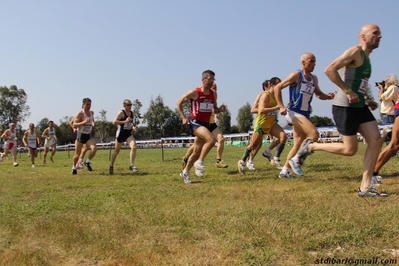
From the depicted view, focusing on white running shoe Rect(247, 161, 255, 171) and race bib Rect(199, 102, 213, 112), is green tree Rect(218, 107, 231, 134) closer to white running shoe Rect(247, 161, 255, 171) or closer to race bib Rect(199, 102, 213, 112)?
white running shoe Rect(247, 161, 255, 171)

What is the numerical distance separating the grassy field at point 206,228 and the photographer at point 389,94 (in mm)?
3392

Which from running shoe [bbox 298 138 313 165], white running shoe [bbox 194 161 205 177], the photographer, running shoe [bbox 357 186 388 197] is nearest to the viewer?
running shoe [bbox 357 186 388 197]

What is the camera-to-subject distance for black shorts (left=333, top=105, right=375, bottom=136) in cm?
488

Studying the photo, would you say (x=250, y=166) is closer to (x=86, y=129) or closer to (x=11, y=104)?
(x=86, y=129)

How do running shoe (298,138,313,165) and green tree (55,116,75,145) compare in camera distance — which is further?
green tree (55,116,75,145)

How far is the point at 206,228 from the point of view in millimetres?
3492

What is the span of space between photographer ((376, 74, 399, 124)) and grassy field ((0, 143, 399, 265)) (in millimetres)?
3392

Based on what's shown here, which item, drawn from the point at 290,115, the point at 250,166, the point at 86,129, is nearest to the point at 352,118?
the point at 290,115

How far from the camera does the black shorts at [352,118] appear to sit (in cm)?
488

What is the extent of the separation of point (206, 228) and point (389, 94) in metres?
6.70

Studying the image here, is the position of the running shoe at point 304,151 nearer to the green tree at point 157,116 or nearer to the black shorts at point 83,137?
the black shorts at point 83,137

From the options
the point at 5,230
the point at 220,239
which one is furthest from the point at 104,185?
the point at 220,239

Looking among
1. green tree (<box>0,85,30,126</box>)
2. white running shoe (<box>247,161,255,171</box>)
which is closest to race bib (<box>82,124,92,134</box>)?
white running shoe (<box>247,161,255,171</box>)

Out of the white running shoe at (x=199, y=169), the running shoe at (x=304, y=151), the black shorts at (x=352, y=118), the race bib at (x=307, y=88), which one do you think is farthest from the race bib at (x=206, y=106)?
the black shorts at (x=352, y=118)
